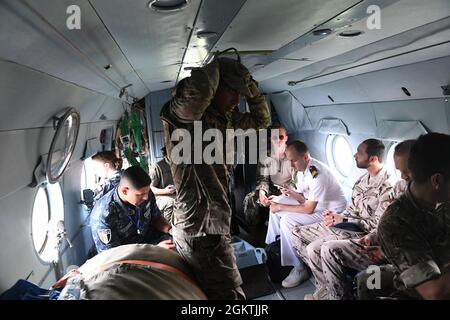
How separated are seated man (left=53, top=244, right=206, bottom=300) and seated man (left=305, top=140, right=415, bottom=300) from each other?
61.3 inches

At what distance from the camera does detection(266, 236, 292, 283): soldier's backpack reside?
331 cm

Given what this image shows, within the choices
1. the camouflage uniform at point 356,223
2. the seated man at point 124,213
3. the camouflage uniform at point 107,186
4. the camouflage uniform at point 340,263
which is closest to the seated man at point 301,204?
the camouflage uniform at point 356,223

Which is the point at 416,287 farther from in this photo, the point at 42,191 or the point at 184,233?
the point at 42,191

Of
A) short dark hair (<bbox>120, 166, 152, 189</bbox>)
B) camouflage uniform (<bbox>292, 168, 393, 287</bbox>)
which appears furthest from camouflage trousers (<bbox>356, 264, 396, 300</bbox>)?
short dark hair (<bbox>120, 166, 152, 189</bbox>)

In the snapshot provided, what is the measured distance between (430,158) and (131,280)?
141 centimetres

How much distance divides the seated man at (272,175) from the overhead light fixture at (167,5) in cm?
311

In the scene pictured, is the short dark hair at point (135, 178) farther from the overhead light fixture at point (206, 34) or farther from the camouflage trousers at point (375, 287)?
the camouflage trousers at point (375, 287)

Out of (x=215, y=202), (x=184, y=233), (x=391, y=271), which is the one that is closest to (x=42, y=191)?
(x=184, y=233)

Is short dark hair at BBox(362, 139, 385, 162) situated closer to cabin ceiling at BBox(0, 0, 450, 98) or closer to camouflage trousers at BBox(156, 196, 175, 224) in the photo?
cabin ceiling at BBox(0, 0, 450, 98)

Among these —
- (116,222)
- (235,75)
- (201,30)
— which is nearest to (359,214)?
(235,75)

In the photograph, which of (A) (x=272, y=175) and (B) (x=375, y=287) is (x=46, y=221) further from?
(A) (x=272, y=175)
